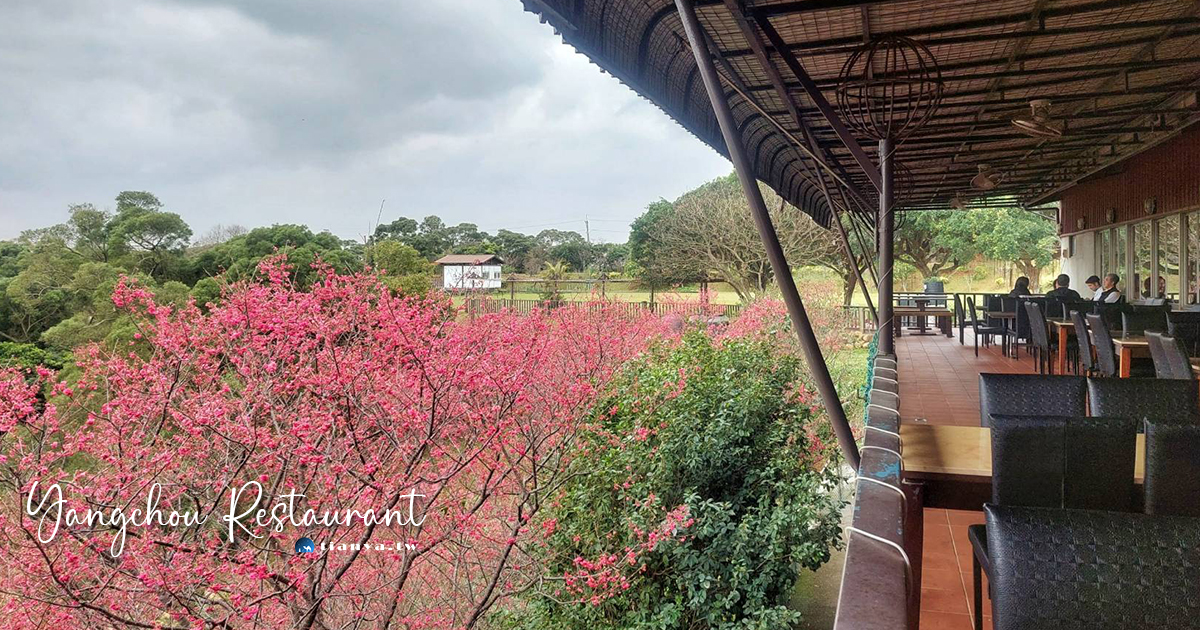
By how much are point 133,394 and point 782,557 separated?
4209 millimetres

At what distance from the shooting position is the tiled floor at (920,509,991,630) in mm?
2443

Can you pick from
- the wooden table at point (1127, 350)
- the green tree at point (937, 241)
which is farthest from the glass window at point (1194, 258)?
the green tree at point (937, 241)

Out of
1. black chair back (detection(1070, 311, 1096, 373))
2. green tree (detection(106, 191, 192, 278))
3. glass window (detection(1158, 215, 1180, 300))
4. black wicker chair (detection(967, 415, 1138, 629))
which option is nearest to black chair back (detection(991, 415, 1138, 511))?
black wicker chair (detection(967, 415, 1138, 629))

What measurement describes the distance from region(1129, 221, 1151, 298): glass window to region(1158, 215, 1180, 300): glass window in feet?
1.59

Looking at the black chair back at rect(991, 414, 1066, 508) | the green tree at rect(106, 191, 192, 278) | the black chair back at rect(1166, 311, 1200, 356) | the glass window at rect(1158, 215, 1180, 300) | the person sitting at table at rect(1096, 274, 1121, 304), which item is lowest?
the black chair back at rect(991, 414, 1066, 508)

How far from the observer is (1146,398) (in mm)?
2398

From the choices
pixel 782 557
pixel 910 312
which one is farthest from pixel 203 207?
pixel 782 557

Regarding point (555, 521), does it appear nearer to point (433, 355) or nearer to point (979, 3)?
point (433, 355)

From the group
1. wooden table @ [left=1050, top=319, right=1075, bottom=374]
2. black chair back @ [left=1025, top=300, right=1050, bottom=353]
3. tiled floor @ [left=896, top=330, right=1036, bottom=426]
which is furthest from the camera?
black chair back @ [left=1025, top=300, right=1050, bottom=353]

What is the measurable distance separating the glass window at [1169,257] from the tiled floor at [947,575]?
7.21 meters

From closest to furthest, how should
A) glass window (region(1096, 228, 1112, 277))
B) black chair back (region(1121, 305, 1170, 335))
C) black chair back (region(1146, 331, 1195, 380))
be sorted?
1. black chair back (region(1146, 331, 1195, 380))
2. black chair back (region(1121, 305, 1170, 335))
3. glass window (region(1096, 228, 1112, 277))

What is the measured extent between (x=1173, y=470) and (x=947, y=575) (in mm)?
1368

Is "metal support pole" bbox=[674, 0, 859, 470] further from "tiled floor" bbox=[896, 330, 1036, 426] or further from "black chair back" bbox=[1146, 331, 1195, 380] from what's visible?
"black chair back" bbox=[1146, 331, 1195, 380]

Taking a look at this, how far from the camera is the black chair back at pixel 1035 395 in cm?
251
